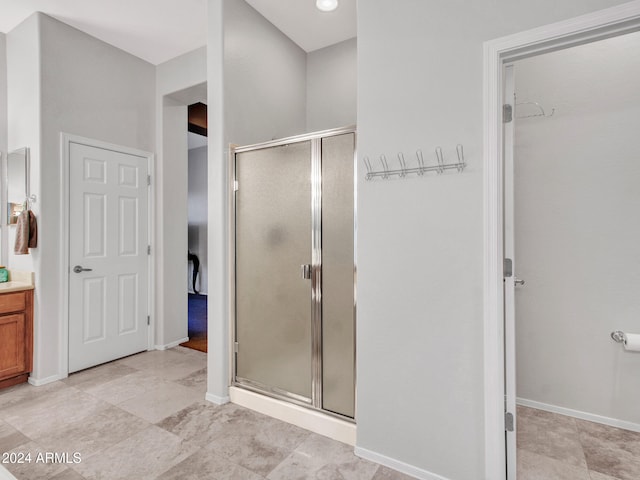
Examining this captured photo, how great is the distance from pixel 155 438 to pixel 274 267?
1286 mm

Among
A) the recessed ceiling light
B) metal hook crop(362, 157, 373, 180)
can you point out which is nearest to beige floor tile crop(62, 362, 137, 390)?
metal hook crop(362, 157, 373, 180)

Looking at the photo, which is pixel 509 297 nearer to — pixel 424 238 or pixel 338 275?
pixel 424 238

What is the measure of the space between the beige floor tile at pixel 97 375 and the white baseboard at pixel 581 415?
11.0ft

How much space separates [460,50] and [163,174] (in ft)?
10.5

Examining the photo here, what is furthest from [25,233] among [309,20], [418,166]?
[418,166]

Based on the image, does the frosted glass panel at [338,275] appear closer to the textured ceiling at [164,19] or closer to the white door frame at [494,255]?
the white door frame at [494,255]

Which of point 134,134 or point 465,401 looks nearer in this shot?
point 465,401

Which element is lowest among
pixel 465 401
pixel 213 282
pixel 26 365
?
pixel 26 365

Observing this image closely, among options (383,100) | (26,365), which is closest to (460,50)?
(383,100)

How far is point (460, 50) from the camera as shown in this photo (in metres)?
1.67

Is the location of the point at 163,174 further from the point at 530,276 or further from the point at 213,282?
the point at 530,276

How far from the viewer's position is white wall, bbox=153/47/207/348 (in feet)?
12.1

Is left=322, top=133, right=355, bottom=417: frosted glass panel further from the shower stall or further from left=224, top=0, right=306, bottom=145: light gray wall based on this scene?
left=224, top=0, right=306, bottom=145: light gray wall

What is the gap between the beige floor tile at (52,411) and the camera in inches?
87.7
